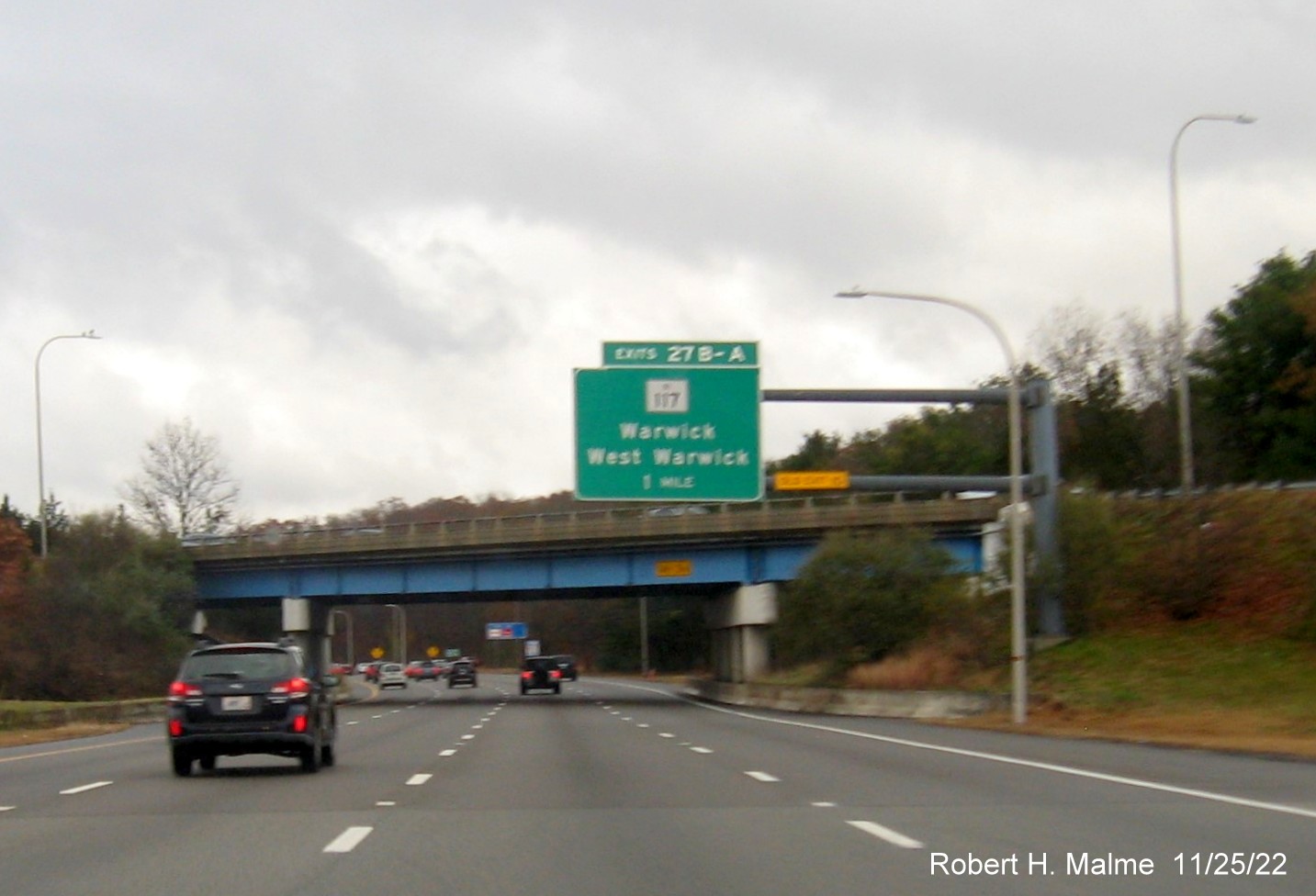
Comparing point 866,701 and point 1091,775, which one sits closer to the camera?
point 1091,775

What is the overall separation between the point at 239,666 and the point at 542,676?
53.7 meters

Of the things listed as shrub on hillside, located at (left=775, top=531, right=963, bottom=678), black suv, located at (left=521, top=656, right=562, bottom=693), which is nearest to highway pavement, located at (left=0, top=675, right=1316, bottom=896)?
shrub on hillside, located at (left=775, top=531, right=963, bottom=678)

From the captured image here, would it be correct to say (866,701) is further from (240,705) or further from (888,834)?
(888,834)

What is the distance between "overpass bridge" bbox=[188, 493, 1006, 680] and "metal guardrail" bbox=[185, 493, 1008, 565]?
5 cm

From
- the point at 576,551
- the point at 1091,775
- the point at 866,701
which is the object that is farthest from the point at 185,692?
the point at 576,551

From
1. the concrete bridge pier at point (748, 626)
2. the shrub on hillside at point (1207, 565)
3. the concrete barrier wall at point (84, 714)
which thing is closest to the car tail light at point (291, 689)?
the concrete barrier wall at point (84, 714)

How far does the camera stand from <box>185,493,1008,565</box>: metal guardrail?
2338 inches

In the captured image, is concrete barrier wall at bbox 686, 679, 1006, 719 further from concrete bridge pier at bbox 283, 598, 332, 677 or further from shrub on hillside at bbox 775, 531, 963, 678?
concrete bridge pier at bbox 283, 598, 332, 677

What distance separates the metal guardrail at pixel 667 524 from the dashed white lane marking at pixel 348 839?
43611 millimetres

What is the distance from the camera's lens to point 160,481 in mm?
90312

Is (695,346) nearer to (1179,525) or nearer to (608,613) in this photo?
(1179,525)

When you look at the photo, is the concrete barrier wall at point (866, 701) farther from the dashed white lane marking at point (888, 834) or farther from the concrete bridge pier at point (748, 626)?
the dashed white lane marking at point (888, 834)

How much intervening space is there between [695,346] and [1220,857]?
23754 mm

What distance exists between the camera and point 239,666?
68.2 ft
